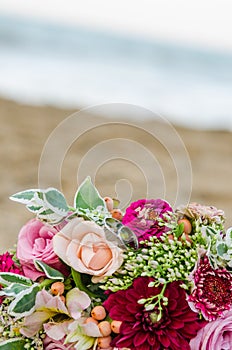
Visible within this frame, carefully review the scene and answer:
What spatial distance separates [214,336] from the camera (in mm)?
1128

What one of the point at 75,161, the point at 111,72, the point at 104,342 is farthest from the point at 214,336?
the point at 111,72

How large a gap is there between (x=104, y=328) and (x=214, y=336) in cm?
17

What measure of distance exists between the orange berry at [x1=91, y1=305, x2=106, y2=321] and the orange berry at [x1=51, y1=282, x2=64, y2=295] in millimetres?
66

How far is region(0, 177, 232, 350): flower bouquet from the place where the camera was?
→ 1.13m

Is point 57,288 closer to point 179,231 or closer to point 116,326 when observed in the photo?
point 116,326

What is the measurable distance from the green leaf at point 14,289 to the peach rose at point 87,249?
3.2 inches

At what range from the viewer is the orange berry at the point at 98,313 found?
1.15m

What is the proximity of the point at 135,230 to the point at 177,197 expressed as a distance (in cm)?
12

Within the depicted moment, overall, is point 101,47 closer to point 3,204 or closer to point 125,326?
point 3,204

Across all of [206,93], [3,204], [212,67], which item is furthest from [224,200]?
[212,67]

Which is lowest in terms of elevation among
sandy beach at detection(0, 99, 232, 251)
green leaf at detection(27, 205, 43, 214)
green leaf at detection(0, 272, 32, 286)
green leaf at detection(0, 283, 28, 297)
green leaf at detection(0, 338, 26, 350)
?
sandy beach at detection(0, 99, 232, 251)

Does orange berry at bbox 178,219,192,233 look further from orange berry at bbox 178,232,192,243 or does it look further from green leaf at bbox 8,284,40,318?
green leaf at bbox 8,284,40,318

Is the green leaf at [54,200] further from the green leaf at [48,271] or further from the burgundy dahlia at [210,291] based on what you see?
the burgundy dahlia at [210,291]

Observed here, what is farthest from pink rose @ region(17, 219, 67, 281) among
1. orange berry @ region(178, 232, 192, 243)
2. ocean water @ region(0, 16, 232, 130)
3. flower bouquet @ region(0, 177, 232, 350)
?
ocean water @ region(0, 16, 232, 130)
